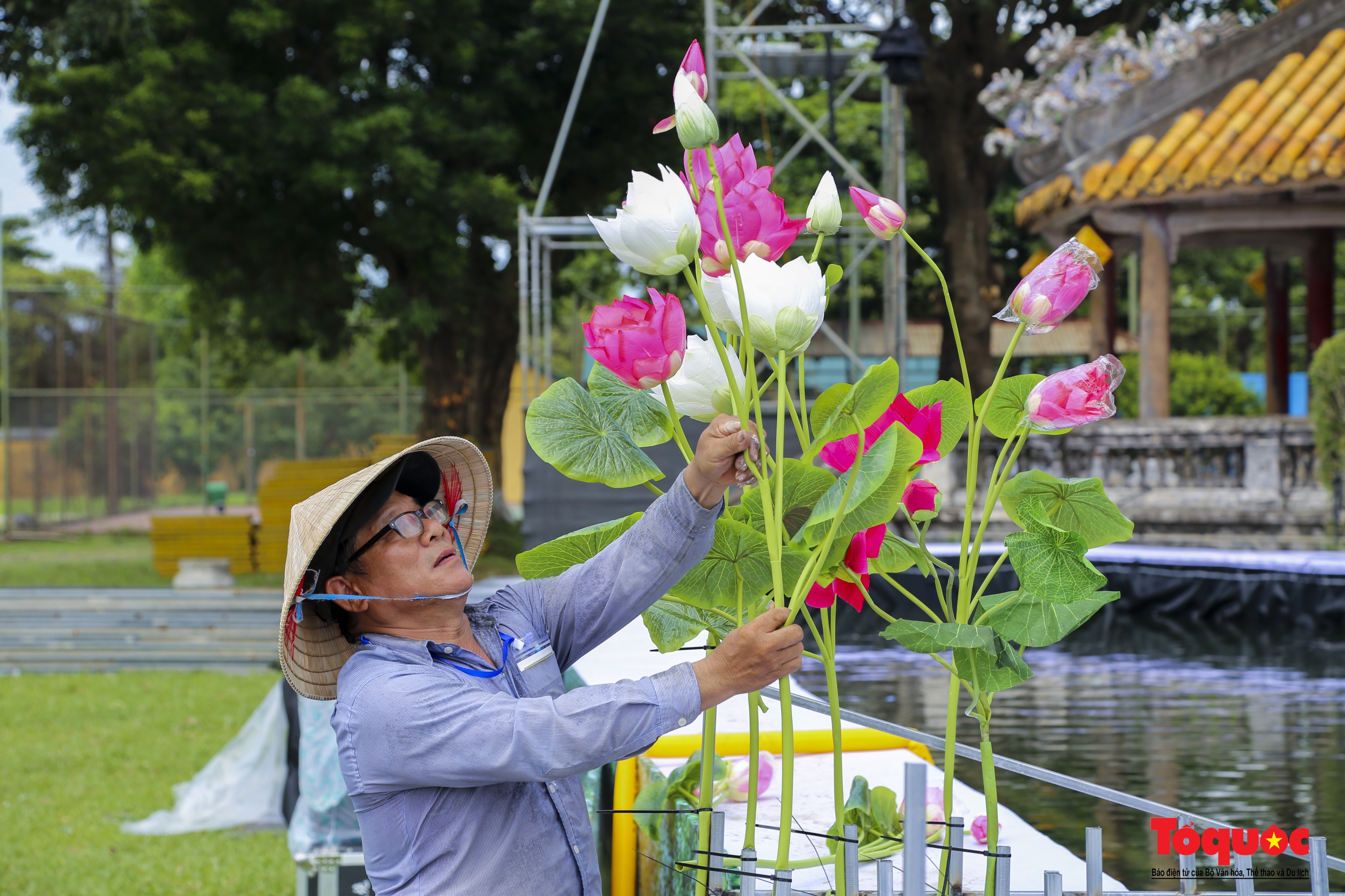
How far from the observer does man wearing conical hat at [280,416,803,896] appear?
1556 millimetres

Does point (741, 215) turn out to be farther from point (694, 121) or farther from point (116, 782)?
point (116, 782)

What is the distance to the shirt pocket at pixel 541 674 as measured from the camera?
1961 millimetres

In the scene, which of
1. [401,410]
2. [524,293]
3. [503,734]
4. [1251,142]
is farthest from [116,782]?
[401,410]

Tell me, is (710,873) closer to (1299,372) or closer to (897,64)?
(897,64)

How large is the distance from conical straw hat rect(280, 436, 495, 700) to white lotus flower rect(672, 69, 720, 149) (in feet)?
2.34

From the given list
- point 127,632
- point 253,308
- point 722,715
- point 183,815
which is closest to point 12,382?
point 253,308

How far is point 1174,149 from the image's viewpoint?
10.3m

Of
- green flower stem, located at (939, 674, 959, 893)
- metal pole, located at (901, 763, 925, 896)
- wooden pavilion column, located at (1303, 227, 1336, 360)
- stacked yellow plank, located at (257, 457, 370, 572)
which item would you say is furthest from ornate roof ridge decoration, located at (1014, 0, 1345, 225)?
metal pole, located at (901, 763, 925, 896)

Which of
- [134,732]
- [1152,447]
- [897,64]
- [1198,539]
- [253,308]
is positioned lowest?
[134,732]

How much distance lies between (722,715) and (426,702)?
1530mm

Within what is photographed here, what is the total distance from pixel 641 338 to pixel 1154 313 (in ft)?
34.6

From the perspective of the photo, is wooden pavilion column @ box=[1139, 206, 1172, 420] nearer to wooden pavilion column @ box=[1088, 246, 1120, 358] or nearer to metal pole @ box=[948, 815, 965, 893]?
wooden pavilion column @ box=[1088, 246, 1120, 358]

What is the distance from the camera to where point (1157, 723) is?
17.0 ft

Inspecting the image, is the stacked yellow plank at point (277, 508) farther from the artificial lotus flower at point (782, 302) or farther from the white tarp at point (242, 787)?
the artificial lotus flower at point (782, 302)
